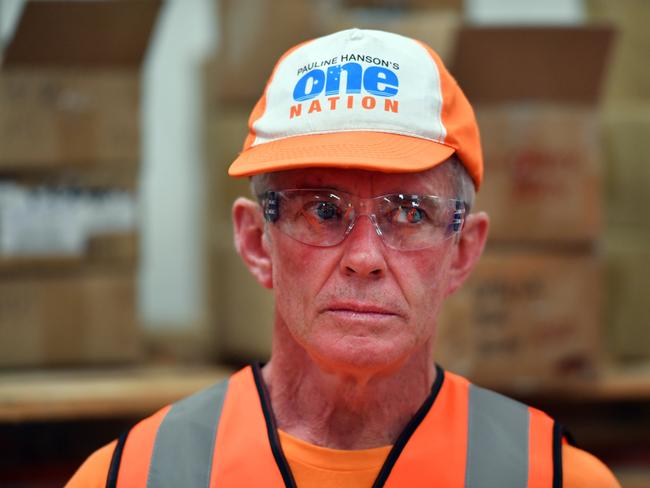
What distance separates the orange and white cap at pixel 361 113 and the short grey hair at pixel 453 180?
15 millimetres

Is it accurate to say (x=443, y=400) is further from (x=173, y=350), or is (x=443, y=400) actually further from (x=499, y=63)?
(x=173, y=350)

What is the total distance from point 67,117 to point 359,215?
5.90ft

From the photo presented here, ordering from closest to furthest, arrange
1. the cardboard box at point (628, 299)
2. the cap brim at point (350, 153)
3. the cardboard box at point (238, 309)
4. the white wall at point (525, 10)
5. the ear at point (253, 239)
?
the cap brim at point (350, 153) → the ear at point (253, 239) → the cardboard box at point (238, 309) → the cardboard box at point (628, 299) → the white wall at point (525, 10)

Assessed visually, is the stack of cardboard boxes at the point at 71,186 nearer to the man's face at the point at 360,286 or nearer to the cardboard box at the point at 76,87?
the cardboard box at the point at 76,87

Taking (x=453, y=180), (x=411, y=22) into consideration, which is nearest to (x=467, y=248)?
(x=453, y=180)

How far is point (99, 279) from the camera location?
333 centimetres

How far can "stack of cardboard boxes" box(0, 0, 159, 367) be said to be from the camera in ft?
10.6

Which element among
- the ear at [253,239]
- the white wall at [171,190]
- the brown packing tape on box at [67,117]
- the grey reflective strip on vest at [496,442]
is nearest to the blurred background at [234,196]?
the brown packing tape on box at [67,117]

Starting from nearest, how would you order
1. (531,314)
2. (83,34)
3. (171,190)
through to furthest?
1. (83,34)
2. (531,314)
3. (171,190)

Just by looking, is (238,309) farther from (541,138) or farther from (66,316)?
(541,138)

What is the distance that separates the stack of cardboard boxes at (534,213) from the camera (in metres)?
3.19

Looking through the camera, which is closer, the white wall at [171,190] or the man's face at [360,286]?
the man's face at [360,286]

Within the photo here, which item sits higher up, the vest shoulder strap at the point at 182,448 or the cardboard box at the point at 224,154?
the cardboard box at the point at 224,154

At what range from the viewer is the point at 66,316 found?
330 cm
